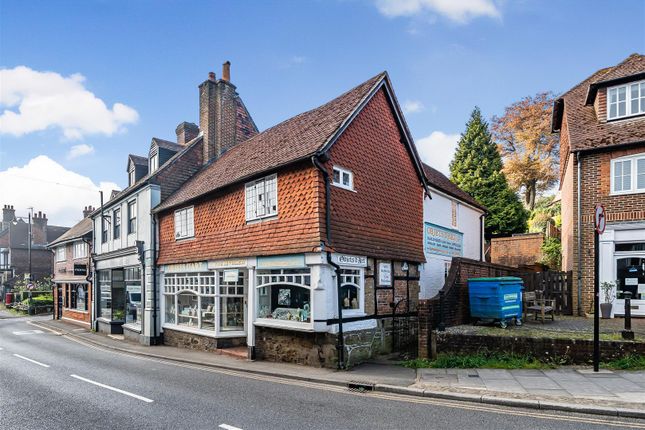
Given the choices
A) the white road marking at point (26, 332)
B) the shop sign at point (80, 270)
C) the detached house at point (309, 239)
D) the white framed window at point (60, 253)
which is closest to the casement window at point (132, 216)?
the detached house at point (309, 239)

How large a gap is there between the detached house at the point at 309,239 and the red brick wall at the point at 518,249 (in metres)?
13.8

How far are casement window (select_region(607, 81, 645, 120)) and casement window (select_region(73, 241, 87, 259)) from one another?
31.9 m

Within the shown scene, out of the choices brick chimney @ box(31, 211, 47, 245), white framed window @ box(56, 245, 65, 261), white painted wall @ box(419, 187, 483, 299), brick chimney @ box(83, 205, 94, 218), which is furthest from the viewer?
brick chimney @ box(31, 211, 47, 245)

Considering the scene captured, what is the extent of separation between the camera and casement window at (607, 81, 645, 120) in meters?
16.1

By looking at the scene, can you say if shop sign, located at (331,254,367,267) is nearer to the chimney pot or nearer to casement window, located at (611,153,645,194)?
casement window, located at (611,153,645,194)

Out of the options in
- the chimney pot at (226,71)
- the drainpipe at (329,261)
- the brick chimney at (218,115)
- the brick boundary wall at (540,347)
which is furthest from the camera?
the chimney pot at (226,71)

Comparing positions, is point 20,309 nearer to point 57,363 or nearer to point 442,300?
point 57,363

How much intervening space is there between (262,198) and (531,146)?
101 feet

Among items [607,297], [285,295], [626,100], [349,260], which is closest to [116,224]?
[285,295]

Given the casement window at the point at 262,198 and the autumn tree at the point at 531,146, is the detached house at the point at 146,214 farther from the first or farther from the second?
the autumn tree at the point at 531,146

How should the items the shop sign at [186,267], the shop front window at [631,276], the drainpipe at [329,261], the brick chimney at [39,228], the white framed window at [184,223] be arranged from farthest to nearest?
the brick chimney at [39,228] < the white framed window at [184,223] < the shop sign at [186,267] < the shop front window at [631,276] < the drainpipe at [329,261]

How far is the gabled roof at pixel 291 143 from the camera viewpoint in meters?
12.7

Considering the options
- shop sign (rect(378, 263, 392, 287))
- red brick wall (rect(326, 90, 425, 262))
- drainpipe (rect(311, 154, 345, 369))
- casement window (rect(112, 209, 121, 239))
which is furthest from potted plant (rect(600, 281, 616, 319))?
casement window (rect(112, 209, 121, 239))

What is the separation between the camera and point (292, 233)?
1226 centimetres
